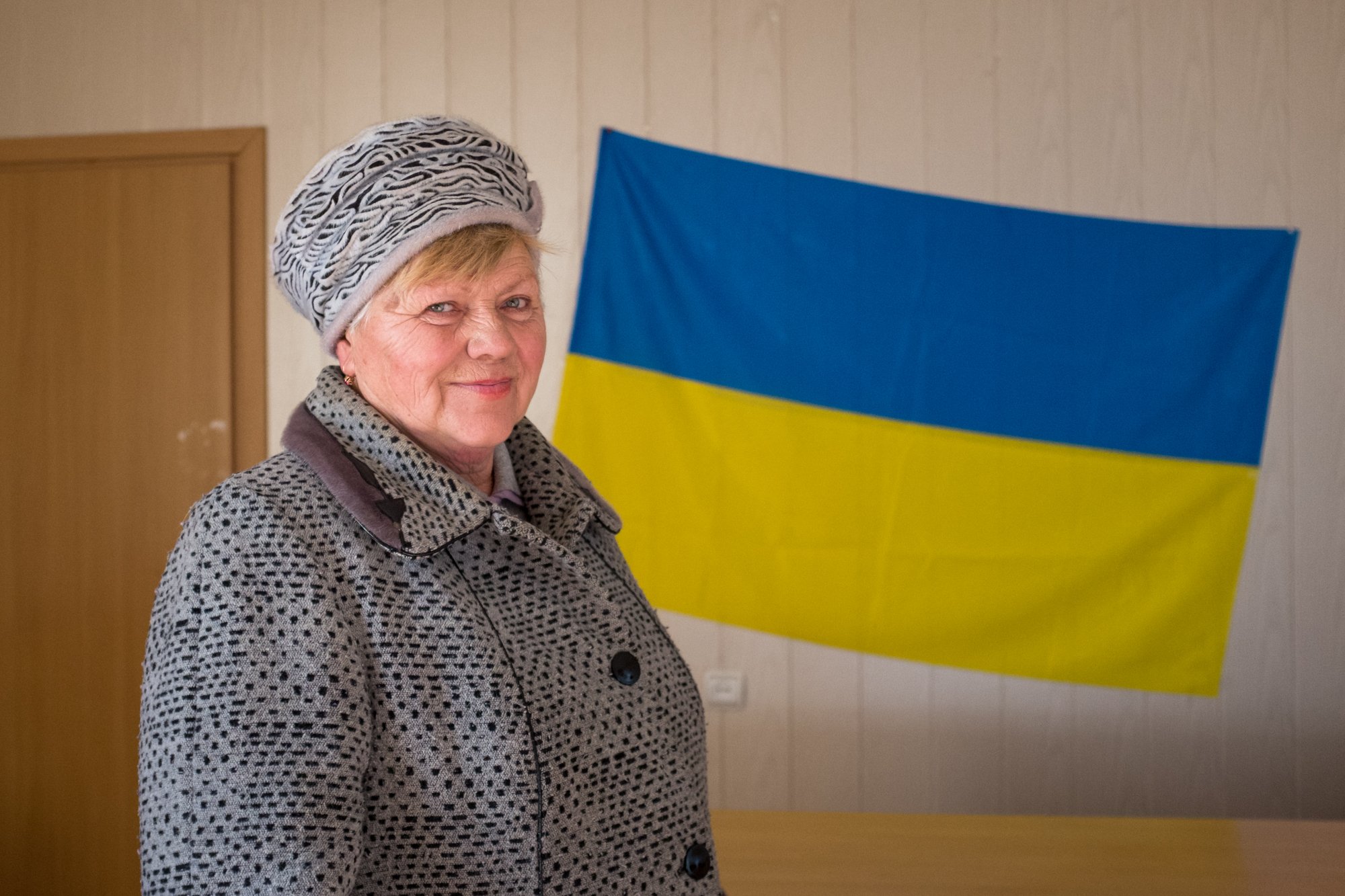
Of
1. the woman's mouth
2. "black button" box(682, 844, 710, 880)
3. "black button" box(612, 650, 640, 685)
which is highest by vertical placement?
the woman's mouth

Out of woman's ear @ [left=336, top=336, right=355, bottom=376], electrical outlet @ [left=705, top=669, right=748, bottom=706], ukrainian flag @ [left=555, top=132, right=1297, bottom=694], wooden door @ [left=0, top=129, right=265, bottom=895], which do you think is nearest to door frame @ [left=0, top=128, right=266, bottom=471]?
wooden door @ [left=0, top=129, right=265, bottom=895]

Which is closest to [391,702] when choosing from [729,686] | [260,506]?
[260,506]

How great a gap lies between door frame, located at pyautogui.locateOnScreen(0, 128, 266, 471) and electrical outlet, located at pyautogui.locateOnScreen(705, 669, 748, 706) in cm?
121

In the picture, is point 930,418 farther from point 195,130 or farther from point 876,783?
point 195,130

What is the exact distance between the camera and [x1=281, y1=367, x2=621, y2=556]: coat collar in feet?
2.99

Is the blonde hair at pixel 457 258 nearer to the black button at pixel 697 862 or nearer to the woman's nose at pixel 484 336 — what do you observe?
the woman's nose at pixel 484 336

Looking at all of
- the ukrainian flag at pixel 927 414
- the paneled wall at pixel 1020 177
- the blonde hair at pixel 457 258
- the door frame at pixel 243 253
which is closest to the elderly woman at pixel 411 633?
the blonde hair at pixel 457 258

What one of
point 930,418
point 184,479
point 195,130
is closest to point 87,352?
point 184,479

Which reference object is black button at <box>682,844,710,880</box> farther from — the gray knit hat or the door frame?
the door frame

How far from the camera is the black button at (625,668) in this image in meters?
1.02

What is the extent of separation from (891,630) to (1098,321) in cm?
84

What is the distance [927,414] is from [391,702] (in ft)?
6.49

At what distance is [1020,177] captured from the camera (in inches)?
105

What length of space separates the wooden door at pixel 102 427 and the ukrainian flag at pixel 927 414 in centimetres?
90
